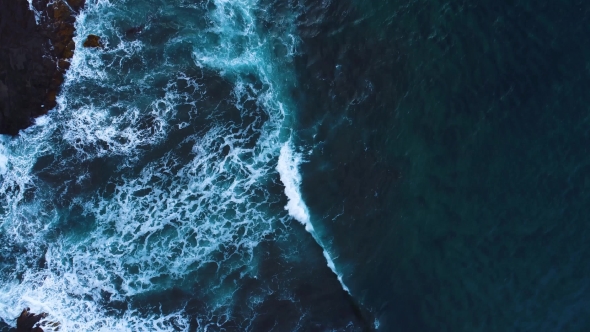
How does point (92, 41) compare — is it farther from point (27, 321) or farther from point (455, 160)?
point (455, 160)

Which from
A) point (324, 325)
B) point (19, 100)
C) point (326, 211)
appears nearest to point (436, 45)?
point (326, 211)

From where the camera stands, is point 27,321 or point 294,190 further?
point 294,190

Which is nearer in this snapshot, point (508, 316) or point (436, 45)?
point (508, 316)

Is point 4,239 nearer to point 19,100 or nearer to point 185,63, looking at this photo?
point 19,100

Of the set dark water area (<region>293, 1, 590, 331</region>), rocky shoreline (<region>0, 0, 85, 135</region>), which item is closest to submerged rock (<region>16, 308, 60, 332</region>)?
rocky shoreline (<region>0, 0, 85, 135</region>)

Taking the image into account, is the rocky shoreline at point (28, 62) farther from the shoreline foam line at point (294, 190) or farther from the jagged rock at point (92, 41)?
the shoreline foam line at point (294, 190)

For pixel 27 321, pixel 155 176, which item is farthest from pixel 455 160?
pixel 27 321

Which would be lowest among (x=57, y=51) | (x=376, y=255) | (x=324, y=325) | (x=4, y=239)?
(x=324, y=325)

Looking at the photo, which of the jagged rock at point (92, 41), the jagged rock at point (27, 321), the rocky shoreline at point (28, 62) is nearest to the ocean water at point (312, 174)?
the jagged rock at point (92, 41)
